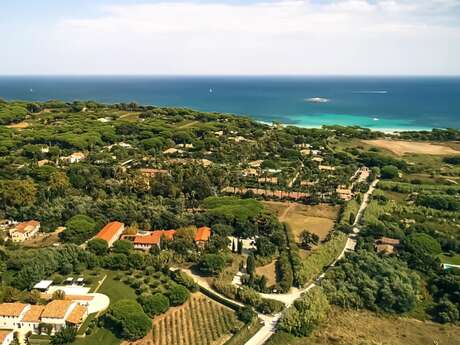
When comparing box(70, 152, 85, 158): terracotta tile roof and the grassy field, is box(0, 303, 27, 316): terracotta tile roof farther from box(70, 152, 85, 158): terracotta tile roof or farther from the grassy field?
box(70, 152, 85, 158): terracotta tile roof

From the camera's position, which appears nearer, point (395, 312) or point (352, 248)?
point (395, 312)

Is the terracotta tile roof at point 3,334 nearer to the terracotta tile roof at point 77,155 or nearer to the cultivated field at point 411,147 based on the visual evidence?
the terracotta tile roof at point 77,155

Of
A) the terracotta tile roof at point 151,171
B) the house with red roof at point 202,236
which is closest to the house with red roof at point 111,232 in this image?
the house with red roof at point 202,236

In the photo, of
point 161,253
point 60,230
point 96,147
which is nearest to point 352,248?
point 161,253

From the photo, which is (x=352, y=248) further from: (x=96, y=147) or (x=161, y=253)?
(x=96, y=147)

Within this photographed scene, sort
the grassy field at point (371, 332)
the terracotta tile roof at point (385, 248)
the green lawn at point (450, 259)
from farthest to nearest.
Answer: the terracotta tile roof at point (385, 248) → the green lawn at point (450, 259) → the grassy field at point (371, 332)

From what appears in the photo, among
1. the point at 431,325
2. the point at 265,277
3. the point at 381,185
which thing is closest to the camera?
the point at 431,325
